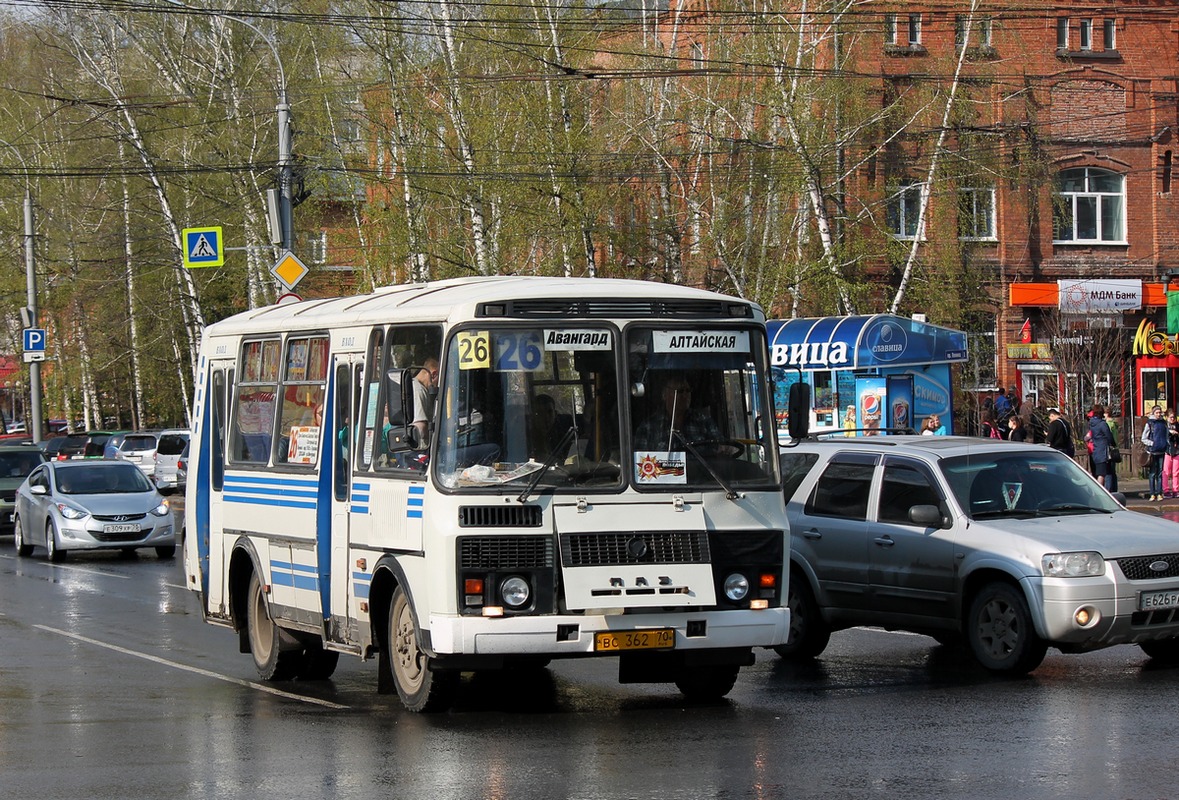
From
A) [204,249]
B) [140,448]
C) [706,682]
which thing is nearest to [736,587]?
[706,682]

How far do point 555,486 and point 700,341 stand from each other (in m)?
1.33

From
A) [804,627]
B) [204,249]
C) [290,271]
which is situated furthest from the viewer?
[204,249]

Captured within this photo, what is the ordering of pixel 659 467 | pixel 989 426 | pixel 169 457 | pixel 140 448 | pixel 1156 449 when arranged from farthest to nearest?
pixel 140 448
pixel 169 457
pixel 989 426
pixel 1156 449
pixel 659 467

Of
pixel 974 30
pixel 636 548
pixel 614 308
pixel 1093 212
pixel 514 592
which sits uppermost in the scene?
pixel 974 30

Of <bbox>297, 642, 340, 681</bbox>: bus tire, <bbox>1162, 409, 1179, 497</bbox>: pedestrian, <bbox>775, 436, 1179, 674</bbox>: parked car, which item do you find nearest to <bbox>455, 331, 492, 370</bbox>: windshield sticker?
<bbox>297, 642, 340, 681</bbox>: bus tire

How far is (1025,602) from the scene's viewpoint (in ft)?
38.2

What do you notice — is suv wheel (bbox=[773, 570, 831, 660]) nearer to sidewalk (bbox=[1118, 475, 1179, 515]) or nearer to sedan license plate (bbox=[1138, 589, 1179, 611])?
sedan license plate (bbox=[1138, 589, 1179, 611])

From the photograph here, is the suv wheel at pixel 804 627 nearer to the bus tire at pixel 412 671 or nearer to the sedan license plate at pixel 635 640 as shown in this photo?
the sedan license plate at pixel 635 640

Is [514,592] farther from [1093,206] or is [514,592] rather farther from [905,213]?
[1093,206]

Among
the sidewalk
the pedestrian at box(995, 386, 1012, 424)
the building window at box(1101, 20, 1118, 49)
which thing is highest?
the building window at box(1101, 20, 1118, 49)

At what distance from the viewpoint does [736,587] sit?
10.2 metres

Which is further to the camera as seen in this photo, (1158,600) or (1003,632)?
(1003,632)

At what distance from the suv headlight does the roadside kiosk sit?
1801cm

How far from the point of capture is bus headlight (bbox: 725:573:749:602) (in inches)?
402
